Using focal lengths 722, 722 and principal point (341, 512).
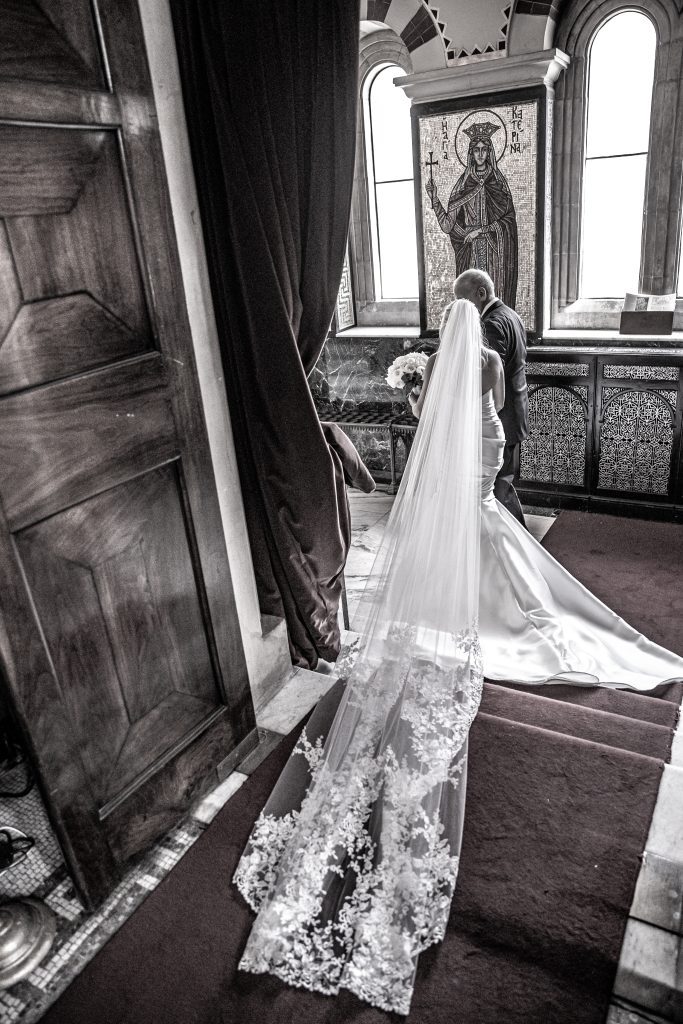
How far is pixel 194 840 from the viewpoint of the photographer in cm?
256

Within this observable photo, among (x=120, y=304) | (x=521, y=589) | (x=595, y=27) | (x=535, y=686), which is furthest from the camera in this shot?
(x=595, y=27)

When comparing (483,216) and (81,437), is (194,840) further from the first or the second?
(483,216)

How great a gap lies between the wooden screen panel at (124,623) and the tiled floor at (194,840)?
0.33 m

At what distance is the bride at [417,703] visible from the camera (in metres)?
2.10

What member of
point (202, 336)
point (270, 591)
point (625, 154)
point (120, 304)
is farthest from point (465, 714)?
point (625, 154)

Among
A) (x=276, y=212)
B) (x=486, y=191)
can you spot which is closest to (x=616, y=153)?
(x=486, y=191)

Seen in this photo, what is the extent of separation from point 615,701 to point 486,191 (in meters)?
3.75

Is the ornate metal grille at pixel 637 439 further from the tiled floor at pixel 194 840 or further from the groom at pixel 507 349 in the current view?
Answer: the tiled floor at pixel 194 840

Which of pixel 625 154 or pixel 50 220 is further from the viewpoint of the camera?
pixel 625 154

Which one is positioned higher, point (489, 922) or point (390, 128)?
point (390, 128)

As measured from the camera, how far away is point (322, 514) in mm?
2760

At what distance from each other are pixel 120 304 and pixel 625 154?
4402 millimetres

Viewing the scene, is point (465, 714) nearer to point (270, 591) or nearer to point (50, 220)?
point (270, 591)

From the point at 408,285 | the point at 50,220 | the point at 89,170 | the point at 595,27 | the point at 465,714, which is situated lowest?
the point at 465,714
